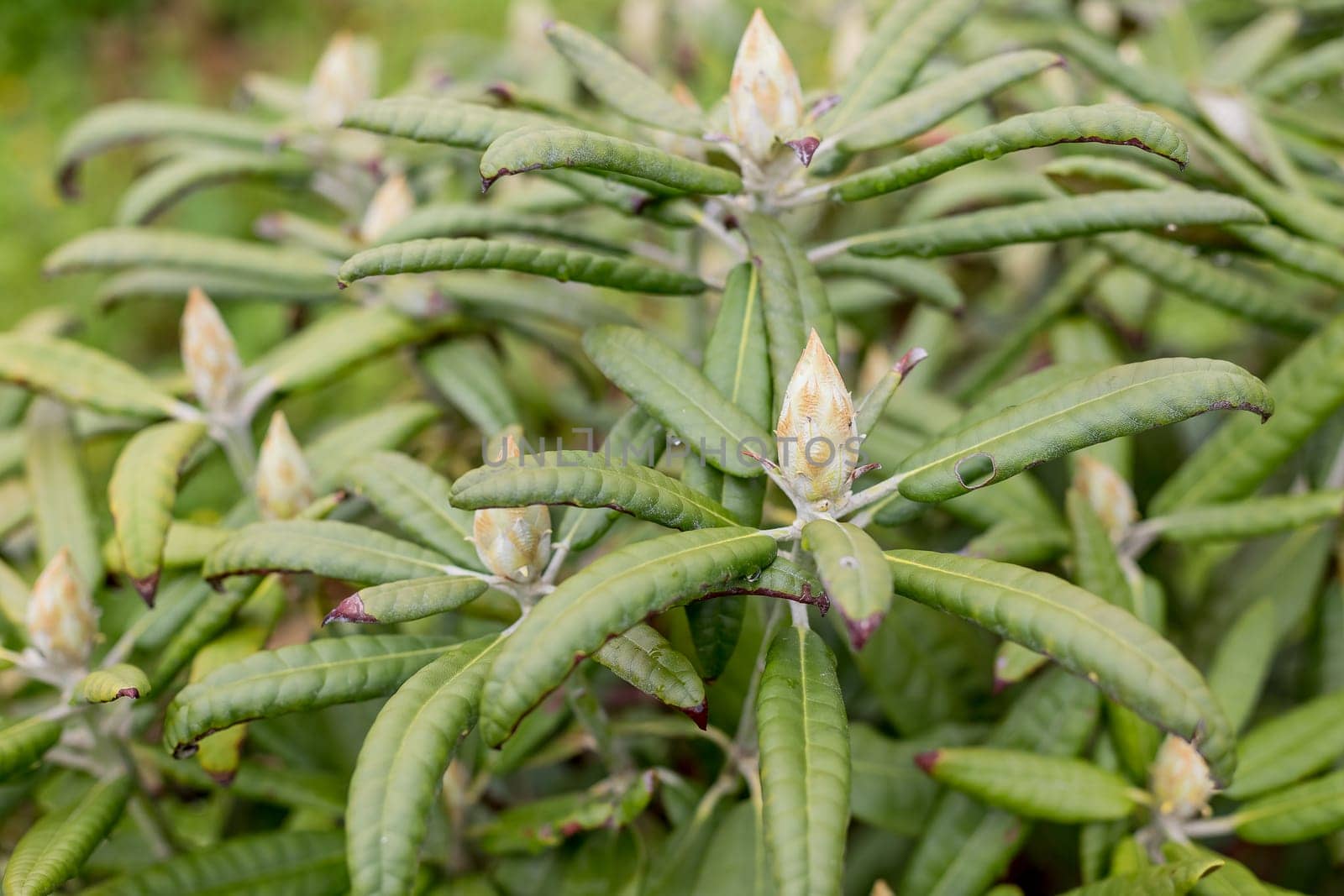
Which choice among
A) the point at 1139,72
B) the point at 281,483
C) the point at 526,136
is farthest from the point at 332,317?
the point at 1139,72

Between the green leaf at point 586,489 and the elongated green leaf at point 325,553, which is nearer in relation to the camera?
the green leaf at point 586,489

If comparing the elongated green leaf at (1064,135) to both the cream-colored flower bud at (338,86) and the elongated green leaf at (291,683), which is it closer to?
the elongated green leaf at (291,683)

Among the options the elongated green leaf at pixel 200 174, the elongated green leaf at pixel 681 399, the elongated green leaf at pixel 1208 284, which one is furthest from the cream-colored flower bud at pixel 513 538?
the elongated green leaf at pixel 200 174

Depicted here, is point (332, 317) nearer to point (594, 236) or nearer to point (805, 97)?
point (594, 236)

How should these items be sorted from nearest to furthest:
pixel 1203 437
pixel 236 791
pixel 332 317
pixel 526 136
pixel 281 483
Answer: pixel 526 136, pixel 281 483, pixel 236 791, pixel 332 317, pixel 1203 437

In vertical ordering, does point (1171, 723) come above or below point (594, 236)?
below

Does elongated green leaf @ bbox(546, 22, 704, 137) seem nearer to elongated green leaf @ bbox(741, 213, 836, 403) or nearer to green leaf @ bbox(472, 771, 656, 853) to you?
elongated green leaf @ bbox(741, 213, 836, 403)
